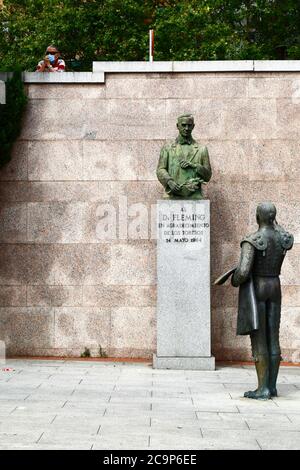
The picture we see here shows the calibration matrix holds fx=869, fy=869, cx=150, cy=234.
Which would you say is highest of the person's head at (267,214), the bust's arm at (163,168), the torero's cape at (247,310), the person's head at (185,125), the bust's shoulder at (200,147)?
the person's head at (185,125)

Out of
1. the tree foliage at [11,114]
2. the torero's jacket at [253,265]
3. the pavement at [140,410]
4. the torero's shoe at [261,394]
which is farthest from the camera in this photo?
the tree foliage at [11,114]

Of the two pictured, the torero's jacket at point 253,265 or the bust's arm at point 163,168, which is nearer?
the torero's jacket at point 253,265

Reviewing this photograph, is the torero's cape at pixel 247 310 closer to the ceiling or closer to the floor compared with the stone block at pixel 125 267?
closer to the floor

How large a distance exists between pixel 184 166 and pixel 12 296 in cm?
412

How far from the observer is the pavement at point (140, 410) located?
27.6 ft

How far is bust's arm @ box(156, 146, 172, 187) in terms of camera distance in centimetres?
1505

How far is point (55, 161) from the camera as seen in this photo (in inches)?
645

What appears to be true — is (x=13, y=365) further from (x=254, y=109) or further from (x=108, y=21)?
(x=108, y=21)

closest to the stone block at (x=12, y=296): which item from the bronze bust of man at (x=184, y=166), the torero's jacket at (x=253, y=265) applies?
the bronze bust of man at (x=184, y=166)

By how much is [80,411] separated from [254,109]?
8.19m

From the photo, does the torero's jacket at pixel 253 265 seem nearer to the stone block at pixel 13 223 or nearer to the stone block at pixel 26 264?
the stone block at pixel 26 264

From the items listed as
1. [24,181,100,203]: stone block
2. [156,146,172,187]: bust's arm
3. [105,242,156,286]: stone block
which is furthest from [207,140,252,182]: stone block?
[24,181,100,203]: stone block

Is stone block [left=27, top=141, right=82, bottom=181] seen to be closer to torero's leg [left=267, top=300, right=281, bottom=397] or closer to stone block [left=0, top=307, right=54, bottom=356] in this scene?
stone block [left=0, top=307, right=54, bottom=356]

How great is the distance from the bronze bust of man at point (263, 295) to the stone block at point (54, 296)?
17.5 ft
